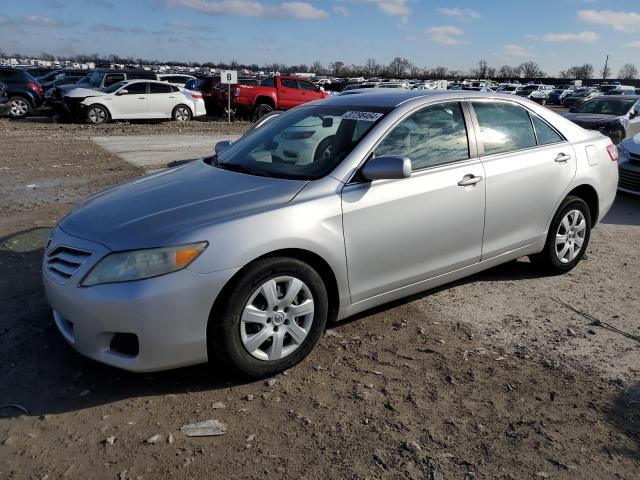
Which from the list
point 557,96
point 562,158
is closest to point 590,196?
point 562,158

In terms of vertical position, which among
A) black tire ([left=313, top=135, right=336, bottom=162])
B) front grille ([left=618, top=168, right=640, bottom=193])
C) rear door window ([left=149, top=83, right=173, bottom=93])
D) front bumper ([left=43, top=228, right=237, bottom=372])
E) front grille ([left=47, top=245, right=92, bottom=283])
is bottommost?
front grille ([left=618, top=168, right=640, bottom=193])

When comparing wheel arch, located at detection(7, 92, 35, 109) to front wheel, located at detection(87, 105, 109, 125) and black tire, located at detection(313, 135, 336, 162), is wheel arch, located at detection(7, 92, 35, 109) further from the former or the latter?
black tire, located at detection(313, 135, 336, 162)

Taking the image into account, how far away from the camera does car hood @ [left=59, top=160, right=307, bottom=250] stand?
298 centimetres

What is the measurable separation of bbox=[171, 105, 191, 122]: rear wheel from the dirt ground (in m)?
15.9

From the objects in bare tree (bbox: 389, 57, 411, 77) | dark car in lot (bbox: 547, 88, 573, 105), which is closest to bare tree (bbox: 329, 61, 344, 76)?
bare tree (bbox: 389, 57, 411, 77)

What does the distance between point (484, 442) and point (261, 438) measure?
1.11 metres

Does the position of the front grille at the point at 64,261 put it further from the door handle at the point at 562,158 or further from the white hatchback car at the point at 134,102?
the white hatchback car at the point at 134,102

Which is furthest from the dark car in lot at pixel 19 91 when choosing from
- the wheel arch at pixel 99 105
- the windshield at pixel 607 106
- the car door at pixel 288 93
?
the windshield at pixel 607 106

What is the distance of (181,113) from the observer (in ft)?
64.8

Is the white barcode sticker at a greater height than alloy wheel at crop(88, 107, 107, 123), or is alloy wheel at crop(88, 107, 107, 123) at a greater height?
the white barcode sticker

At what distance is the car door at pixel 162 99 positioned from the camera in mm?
19000

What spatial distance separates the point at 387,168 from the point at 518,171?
1.49m

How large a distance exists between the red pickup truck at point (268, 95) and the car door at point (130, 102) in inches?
130

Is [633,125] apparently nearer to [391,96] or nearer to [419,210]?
[391,96]
